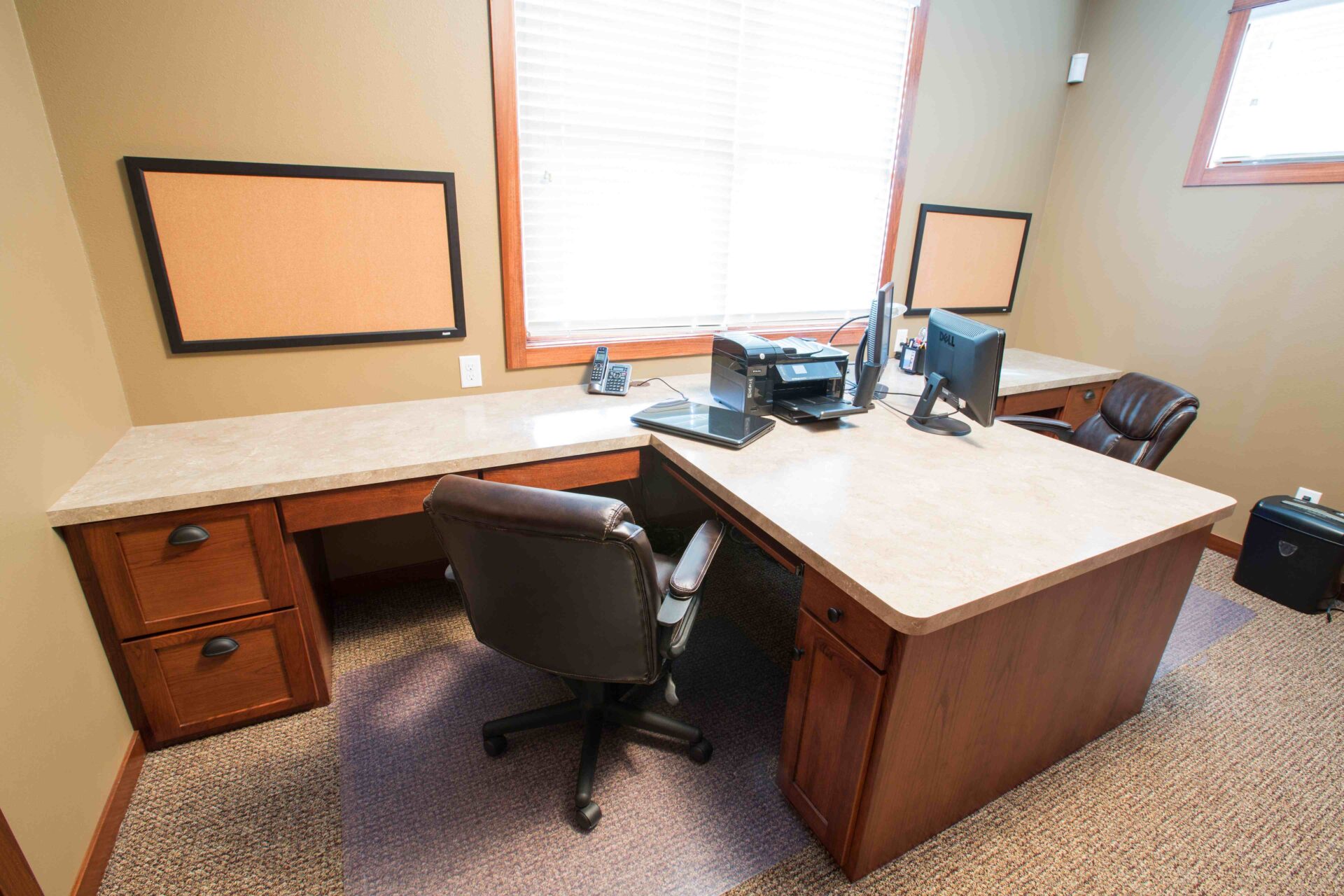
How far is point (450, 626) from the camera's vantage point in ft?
7.03

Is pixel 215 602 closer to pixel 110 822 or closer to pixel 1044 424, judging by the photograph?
pixel 110 822

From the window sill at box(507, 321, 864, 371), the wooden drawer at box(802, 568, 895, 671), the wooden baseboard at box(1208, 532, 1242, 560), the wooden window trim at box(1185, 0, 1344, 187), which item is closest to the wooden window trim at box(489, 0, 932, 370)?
the window sill at box(507, 321, 864, 371)

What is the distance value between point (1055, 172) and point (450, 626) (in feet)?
12.3

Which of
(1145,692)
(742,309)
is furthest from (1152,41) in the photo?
(1145,692)

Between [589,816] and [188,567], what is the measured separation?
1156 millimetres

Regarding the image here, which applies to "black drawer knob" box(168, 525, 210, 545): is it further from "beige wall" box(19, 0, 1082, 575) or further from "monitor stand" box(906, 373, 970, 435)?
"monitor stand" box(906, 373, 970, 435)

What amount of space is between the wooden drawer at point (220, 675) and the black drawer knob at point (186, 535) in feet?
0.87

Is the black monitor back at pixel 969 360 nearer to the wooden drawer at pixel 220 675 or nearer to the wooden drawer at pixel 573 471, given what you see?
the wooden drawer at pixel 573 471

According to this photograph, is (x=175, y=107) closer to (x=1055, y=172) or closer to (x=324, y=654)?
(x=324, y=654)

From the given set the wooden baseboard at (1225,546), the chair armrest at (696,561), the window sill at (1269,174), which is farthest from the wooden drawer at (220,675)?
the window sill at (1269,174)

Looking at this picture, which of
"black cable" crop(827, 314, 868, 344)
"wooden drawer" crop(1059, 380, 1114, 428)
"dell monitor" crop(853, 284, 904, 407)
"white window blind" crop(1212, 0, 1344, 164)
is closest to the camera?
"dell monitor" crop(853, 284, 904, 407)

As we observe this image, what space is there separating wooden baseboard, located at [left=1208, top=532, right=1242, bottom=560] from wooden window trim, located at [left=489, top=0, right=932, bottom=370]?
6.28 feet

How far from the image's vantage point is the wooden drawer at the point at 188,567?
1401 millimetres

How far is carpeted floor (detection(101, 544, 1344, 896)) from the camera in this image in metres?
1.32
